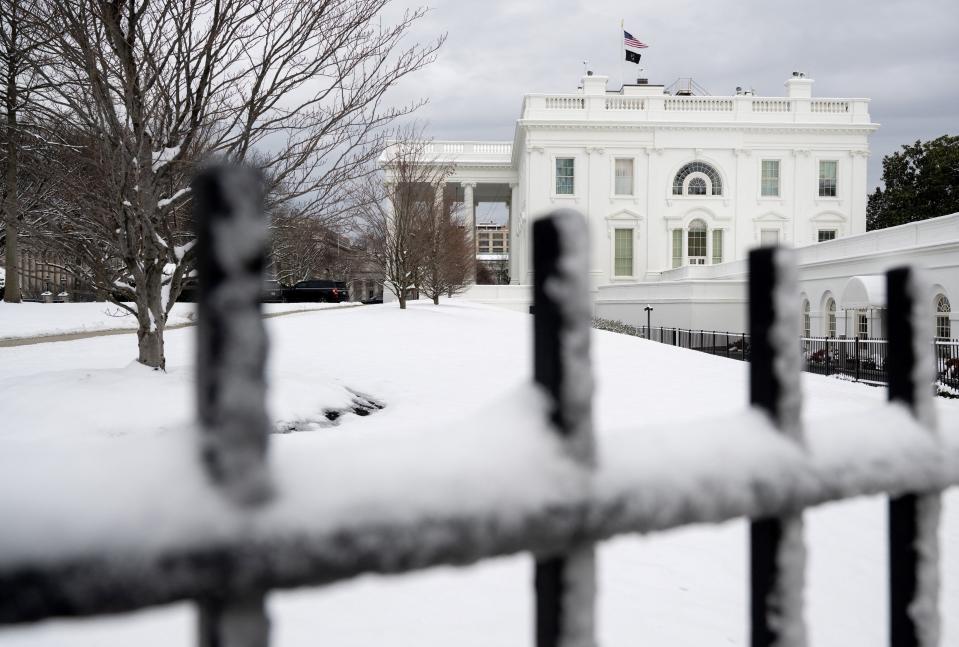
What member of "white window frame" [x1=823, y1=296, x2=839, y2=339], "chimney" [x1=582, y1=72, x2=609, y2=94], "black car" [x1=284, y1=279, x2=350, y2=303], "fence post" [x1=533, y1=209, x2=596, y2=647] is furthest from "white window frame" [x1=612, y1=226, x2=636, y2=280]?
"fence post" [x1=533, y1=209, x2=596, y2=647]

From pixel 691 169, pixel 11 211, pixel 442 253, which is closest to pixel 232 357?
pixel 11 211

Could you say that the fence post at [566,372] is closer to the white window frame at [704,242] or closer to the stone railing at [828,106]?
the white window frame at [704,242]

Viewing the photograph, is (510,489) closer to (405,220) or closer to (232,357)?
(232,357)

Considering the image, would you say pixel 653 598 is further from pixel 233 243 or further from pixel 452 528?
pixel 233 243

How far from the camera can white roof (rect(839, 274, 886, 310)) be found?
2088 cm

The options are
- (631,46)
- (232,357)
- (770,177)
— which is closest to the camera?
(232,357)

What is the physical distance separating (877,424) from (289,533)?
2.66 ft

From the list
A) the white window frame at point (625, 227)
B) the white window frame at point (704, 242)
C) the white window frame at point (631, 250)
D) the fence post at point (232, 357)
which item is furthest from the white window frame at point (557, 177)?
the fence post at point (232, 357)

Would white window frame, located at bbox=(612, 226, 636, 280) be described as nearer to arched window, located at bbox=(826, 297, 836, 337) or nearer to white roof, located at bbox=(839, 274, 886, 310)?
arched window, located at bbox=(826, 297, 836, 337)

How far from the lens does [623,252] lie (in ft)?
148

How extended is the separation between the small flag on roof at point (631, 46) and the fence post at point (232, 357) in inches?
1855

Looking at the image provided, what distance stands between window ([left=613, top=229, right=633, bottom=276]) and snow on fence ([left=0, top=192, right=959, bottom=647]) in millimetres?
44958

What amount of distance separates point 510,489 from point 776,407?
0.40 m

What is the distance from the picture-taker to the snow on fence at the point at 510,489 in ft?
1.65
